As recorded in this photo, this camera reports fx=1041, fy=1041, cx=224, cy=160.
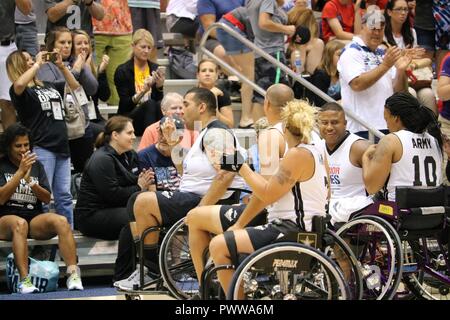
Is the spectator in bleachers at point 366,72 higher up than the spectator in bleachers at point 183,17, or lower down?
lower down

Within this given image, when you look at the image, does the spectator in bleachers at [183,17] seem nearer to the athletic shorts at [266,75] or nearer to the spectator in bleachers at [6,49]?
the athletic shorts at [266,75]

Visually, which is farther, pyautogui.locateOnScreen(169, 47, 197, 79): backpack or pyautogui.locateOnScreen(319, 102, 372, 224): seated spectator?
pyautogui.locateOnScreen(169, 47, 197, 79): backpack

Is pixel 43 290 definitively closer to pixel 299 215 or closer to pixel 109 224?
pixel 109 224

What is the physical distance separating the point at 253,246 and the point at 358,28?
5119 millimetres

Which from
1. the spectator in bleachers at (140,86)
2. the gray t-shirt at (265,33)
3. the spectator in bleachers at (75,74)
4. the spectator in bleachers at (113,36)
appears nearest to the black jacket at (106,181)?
the spectator in bleachers at (75,74)

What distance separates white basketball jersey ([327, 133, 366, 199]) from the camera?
759 cm

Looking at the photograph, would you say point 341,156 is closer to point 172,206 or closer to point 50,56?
point 172,206

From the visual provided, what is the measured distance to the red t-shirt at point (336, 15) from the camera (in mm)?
10773

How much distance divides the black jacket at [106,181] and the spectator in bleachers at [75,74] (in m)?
0.84

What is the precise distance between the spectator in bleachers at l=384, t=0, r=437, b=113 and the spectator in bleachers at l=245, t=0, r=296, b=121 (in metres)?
0.93

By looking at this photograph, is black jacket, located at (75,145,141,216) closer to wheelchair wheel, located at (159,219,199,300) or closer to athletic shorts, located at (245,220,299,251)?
wheelchair wheel, located at (159,219,199,300)

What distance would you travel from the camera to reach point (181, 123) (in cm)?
843
